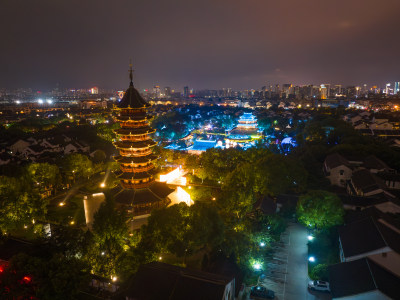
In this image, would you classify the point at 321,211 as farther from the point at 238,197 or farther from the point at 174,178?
the point at 174,178

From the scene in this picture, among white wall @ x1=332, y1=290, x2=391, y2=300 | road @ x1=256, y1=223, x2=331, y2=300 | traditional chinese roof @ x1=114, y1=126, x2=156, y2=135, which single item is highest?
traditional chinese roof @ x1=114, y1=126, x2=156, y2=135

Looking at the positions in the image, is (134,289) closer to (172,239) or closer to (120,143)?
(172,239)

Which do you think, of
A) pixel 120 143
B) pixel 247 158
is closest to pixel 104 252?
pixel 120 143

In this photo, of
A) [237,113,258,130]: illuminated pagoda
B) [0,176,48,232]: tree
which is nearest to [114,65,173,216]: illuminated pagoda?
[0,176,48,232]: tree

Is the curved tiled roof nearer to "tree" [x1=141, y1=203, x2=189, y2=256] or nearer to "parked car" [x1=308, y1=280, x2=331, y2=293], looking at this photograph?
"tree" [x1=141, y1=203, x2=189, y2=256]

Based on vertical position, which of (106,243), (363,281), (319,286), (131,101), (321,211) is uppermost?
(131,101)

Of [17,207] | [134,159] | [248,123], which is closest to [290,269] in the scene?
[134,159]
